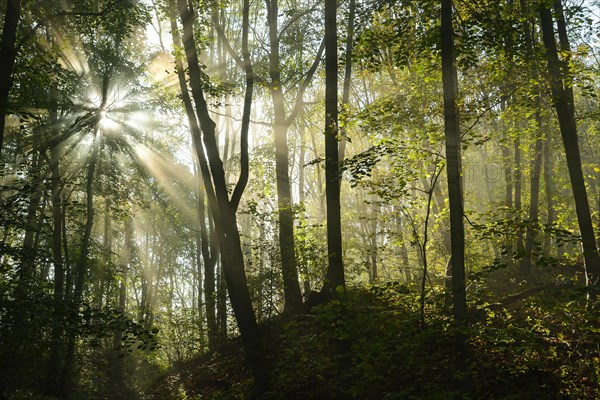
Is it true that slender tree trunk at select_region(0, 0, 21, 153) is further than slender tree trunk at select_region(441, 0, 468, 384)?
Yes

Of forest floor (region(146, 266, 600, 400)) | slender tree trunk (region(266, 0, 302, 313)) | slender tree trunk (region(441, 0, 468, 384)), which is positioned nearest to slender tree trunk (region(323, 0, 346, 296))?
forest floor (region(146, 266, 600, 400))

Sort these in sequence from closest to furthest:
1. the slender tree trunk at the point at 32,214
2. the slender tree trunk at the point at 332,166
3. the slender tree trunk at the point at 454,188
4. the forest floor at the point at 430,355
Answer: the forest floor at the point at 430,355, the slender tree trunk at the point at 454,188, the slender tree trunk at the point at 332,166, the slender tree trunk at the point at 32,214

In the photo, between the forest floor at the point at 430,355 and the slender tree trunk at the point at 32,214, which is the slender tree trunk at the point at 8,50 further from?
the forest floor at the point at 430,355

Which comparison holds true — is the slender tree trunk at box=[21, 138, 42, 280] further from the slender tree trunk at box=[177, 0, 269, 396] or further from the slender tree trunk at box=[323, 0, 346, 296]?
the slender tree trunk at box=[323, 0, 346, 296]

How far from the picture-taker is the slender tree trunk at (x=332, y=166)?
7.75 metres

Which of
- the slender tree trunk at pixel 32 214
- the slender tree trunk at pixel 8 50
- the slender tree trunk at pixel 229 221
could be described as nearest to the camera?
the slender tree trunk at pixel 8 50

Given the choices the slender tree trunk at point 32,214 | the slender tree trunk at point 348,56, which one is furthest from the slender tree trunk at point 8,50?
the slender tree trunk at point 348,56

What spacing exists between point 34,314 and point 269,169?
1042 centimetres

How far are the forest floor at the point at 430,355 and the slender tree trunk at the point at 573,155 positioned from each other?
29.5 inches

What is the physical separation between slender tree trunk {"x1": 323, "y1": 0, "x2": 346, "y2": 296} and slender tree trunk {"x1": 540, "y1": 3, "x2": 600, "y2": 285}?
3.59 meters

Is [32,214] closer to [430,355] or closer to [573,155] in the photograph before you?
[430,355]

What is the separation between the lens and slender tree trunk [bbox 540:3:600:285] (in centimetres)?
733

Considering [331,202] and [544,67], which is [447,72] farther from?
[331,202]

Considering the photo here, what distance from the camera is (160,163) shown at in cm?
2319
